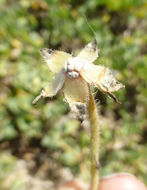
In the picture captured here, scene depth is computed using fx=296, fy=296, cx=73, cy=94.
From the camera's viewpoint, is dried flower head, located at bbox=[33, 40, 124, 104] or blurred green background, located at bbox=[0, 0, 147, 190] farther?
blurred green background, located at bbox=[0, 0, 147, 190]

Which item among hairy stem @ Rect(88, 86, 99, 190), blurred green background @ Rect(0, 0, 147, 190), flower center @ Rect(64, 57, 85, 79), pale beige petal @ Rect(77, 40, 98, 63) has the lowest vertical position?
hairy stem @ Rect(88, 86, 99, 190)

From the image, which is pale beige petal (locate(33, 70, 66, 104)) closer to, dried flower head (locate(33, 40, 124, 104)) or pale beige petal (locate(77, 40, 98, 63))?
dried flower head (locate(33, 40, 124, 104))

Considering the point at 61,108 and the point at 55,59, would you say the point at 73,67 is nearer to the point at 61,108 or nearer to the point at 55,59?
the point at 55,59

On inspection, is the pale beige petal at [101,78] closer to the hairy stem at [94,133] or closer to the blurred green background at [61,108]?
the hairy stem at [94,133]

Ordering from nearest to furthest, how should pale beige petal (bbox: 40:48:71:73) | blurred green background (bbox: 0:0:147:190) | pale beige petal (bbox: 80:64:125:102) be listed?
1. pale beige petal (bbox: 80:64:125:102)
2. pale beige petal (bbox: 40:48:71:73)
3. blurred green background (bbox: 0:0:147:190)

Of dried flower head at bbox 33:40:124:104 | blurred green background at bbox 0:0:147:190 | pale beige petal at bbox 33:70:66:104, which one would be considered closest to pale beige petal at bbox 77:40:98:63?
dried flower head at bbox 33:40:124:104

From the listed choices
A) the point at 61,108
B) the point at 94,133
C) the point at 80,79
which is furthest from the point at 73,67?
the point at 61,108

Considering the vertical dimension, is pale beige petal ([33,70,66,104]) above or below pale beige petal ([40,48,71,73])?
below
